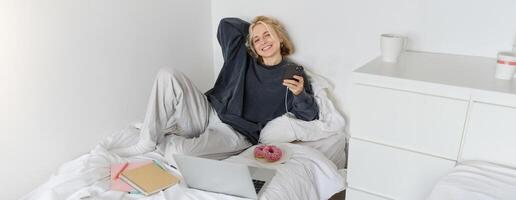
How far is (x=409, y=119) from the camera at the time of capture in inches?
56.7

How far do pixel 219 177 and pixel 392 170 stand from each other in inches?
25.1

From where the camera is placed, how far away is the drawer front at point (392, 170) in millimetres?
1463

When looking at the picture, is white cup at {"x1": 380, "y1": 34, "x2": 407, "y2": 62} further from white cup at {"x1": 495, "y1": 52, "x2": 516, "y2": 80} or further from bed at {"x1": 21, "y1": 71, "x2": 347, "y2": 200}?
bed at {"x1": 21, "y1": 71, "x2": 347, "y2": 200}

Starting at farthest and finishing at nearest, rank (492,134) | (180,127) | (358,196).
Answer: (180,127), (358,196), (492,134)

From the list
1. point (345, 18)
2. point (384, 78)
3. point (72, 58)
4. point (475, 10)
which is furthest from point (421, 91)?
A: point (72, 58)

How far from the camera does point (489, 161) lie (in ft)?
4.41

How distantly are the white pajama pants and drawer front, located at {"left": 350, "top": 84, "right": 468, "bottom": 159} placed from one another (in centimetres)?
64

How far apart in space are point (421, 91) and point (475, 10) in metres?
0.49

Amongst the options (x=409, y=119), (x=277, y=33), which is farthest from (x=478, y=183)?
(x=277, y=33)

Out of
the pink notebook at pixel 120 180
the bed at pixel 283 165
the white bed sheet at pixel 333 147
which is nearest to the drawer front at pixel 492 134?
the bed at pixel 283 165

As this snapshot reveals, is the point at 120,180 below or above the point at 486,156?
Answer: below

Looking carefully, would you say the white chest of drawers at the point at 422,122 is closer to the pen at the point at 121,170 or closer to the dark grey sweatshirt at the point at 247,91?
the dark grey sweatshirt at the point at 247,91

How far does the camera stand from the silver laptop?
145 cm

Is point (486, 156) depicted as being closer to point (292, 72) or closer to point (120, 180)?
point (292, 72)
